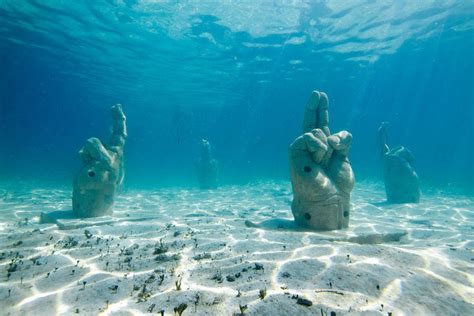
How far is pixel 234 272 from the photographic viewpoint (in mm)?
4492

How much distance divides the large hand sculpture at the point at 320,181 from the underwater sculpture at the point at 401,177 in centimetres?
733

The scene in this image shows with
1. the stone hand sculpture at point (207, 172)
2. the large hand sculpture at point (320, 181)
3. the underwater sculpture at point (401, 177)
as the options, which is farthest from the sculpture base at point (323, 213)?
the stone hand sculpture at point (207, 172)

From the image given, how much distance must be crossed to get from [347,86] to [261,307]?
47044mm

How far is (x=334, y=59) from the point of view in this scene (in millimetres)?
30984

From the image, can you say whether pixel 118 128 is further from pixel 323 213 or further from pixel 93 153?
pixel 323 213

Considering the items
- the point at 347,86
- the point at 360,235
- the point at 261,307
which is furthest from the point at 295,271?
the point at 347,86

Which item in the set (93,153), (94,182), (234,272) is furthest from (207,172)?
(234,272)

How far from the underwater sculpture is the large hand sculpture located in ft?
24.0

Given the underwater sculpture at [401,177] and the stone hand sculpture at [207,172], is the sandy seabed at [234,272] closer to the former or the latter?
the underwater sculpture at [401,177]

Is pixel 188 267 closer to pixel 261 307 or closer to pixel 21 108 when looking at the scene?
pixel 261 307

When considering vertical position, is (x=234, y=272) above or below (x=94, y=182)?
below

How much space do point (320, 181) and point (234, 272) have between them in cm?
364

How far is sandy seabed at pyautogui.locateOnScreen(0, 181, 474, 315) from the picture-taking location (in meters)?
3.44

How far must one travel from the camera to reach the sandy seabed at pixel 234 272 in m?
3.44
